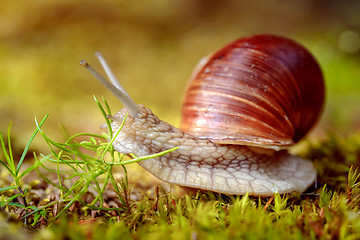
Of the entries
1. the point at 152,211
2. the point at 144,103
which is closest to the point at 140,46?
the point at 144,103

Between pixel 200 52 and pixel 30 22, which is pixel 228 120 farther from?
pixel 30 22

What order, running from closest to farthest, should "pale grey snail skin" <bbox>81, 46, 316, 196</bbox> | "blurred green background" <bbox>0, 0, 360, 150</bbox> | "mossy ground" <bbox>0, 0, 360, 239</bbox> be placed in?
"mossy ground" <bbox>0, 0, 360, 239</bbox> < "pale grey snail skin" <bbox>81, 46, 316, 196</bbox> < "blurred green background" <bbox>0, 0, 360, 150</bbox>

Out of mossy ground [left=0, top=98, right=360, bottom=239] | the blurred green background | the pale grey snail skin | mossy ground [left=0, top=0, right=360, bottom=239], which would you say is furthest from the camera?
the blurred green background

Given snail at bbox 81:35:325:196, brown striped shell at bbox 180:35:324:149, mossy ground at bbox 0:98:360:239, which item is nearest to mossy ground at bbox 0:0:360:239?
mossy ground at bbox 0:98:360:239

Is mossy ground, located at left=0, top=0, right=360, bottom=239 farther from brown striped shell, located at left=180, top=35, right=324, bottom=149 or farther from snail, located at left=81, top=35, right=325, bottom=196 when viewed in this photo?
brown striped shell, located at left=180, top=35, right=324, bottom=149

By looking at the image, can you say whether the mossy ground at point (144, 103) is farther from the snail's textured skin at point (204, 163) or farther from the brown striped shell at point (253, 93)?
the brown striped shell at point (253, 93)

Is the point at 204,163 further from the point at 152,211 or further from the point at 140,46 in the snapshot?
the point at 140,46

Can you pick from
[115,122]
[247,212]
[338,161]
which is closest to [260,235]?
[247,212]
